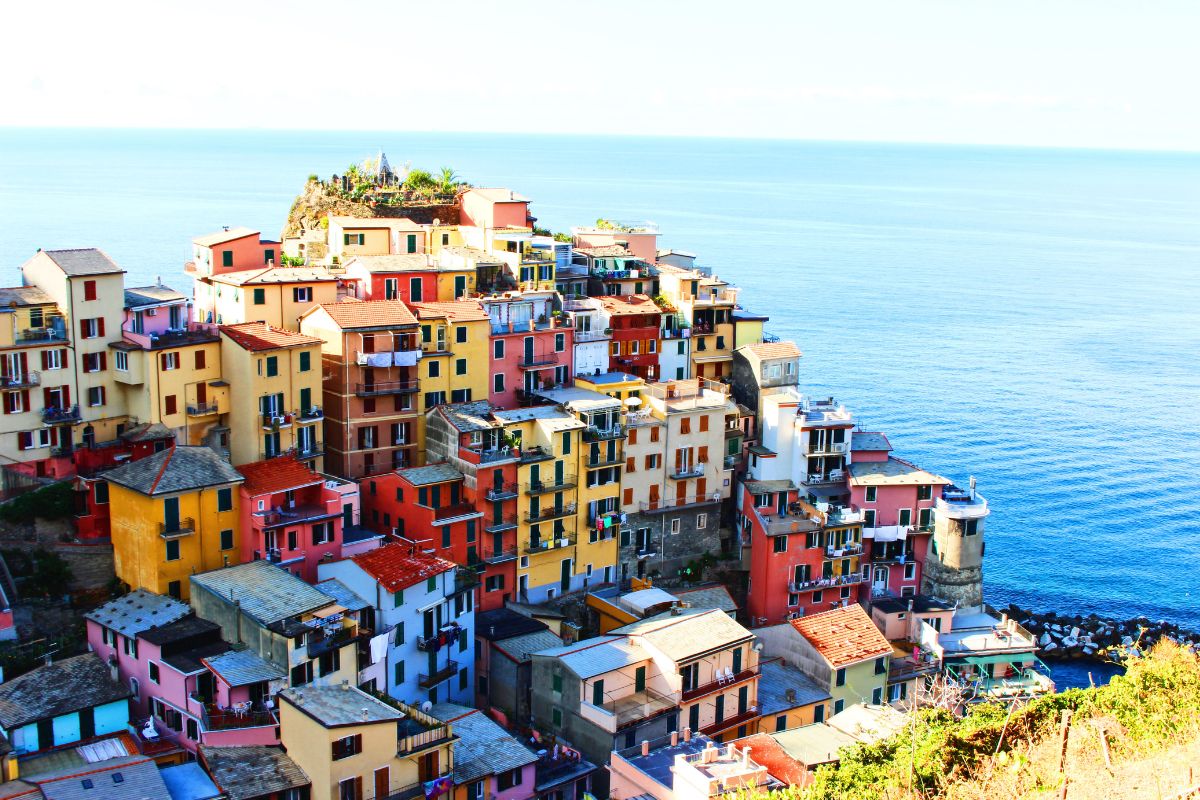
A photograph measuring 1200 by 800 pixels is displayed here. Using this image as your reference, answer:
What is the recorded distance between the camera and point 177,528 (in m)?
52.2

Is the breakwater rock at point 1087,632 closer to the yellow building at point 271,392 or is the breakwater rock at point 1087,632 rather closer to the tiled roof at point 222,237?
the yellow building at point 271,392

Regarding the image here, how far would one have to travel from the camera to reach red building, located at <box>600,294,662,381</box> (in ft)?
247

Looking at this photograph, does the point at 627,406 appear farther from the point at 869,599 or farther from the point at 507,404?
the point at 869,599

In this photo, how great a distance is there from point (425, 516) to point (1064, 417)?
70462mm

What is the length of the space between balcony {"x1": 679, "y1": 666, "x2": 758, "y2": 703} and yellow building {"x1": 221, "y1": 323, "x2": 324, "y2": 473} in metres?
20.4

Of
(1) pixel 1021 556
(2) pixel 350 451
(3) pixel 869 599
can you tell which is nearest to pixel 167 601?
(2) pixel 350 451

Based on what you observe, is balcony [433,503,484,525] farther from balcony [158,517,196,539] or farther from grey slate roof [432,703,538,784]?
balcony [158,517,196,539]

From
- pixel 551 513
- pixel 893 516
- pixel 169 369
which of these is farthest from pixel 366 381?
pixel 893 516

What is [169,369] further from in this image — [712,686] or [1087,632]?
[1087,632]

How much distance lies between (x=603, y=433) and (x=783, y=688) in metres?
15.2

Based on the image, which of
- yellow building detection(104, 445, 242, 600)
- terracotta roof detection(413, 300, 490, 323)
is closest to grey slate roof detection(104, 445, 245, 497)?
yellow building detection(104, 445, 242, 600)

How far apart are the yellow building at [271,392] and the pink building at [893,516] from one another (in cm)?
2885

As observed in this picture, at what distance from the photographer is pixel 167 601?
1997 inches

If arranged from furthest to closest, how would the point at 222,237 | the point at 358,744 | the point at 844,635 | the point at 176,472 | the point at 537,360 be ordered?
the point at 537,360
the point at 222,237
the point at 844,635
the point at 176,472
the point at 358,744
